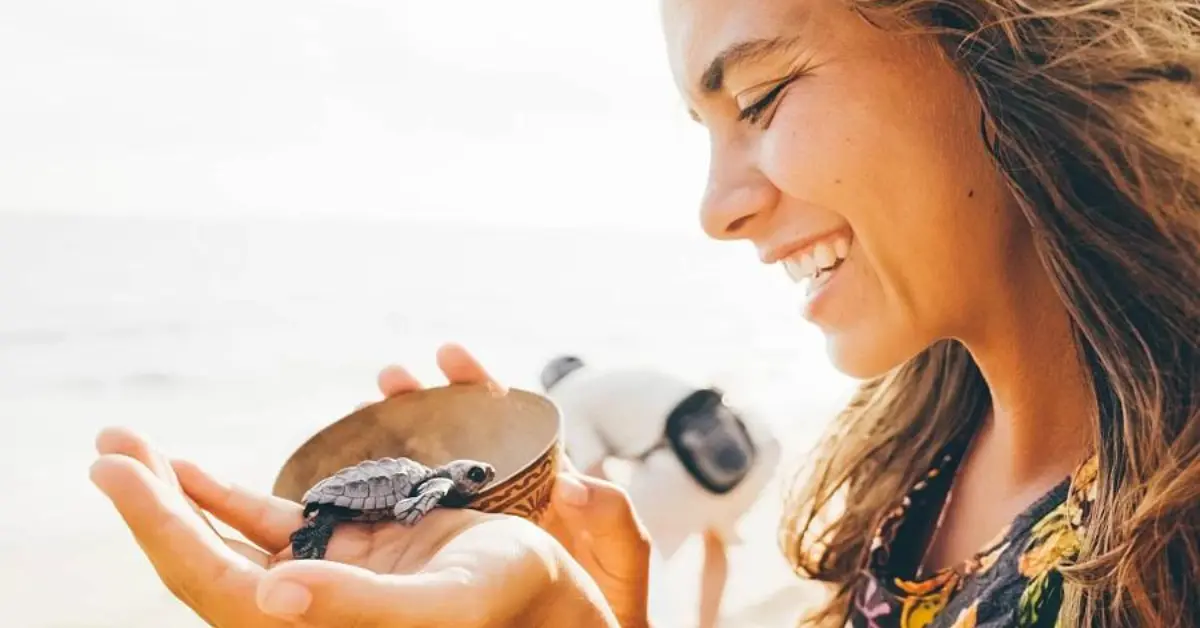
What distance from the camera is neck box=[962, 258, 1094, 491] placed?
4.25 feet

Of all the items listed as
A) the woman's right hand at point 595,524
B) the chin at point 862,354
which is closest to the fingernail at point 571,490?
the woman's right hand at point 595,524

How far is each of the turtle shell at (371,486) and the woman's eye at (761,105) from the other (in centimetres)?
58

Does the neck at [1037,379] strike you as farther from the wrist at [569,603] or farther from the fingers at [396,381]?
the fingers at [396,381]

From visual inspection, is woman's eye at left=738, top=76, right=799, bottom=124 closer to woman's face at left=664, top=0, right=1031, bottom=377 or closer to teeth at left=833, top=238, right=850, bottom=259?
woman's face at left=664, top=0, right=1031, bottom=377

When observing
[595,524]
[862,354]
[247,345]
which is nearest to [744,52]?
[862,354]

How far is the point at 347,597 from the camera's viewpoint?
2.58 feet

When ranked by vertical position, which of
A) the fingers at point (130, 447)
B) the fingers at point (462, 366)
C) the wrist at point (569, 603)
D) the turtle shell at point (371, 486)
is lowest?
the wrist at point (569, 603)

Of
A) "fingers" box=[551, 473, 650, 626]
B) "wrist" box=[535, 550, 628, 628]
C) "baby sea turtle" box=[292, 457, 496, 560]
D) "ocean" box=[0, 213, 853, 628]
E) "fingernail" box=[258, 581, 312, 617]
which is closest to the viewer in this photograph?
"fingernail" box=[258, 581, 312, 617]

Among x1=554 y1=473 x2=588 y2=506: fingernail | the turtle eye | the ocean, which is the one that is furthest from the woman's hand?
the ocean

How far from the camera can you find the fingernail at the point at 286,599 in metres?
0.76

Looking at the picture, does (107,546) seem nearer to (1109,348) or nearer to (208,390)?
(208,390)

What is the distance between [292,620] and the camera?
0.77 m

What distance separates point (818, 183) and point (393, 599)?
673 millimetres

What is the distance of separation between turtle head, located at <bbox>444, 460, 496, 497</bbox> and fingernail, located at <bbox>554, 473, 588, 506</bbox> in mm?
167
